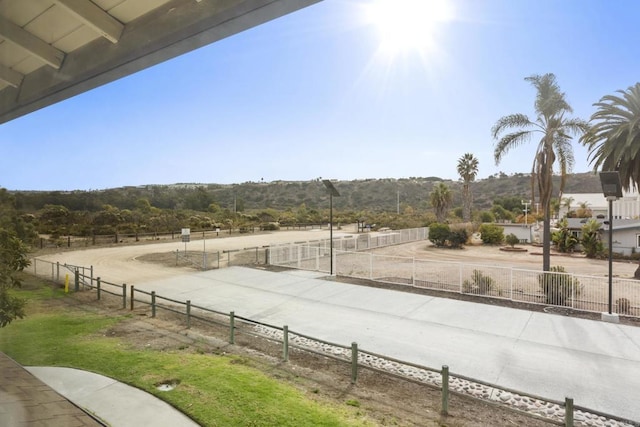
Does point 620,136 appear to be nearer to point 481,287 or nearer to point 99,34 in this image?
point 481,287

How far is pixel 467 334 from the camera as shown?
22.9ft

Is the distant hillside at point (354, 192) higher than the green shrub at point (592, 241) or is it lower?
higher

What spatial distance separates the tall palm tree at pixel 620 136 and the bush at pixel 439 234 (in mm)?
12770

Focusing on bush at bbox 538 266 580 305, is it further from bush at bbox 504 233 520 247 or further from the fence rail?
bush at bbox 504 233 520 247

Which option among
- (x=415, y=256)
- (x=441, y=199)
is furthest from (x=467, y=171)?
Answer: (x=415, y=256)

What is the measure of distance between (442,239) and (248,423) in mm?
26254

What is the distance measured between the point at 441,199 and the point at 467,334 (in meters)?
35.3

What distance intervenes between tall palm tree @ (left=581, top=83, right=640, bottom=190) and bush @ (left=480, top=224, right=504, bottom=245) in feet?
46.4

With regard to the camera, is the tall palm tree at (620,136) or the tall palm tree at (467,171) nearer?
the tall palm tree at (620,136)

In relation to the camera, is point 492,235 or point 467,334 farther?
point 492,235

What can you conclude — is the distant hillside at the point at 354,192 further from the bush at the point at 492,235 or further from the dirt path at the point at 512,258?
the dirt path at the point at 512,258

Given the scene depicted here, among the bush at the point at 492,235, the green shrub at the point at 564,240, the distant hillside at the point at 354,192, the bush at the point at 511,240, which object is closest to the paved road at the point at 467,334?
the green shrub at the point at 564,240

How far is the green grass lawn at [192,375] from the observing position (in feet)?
12.6

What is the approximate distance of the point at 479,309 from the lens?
870 centimetres
